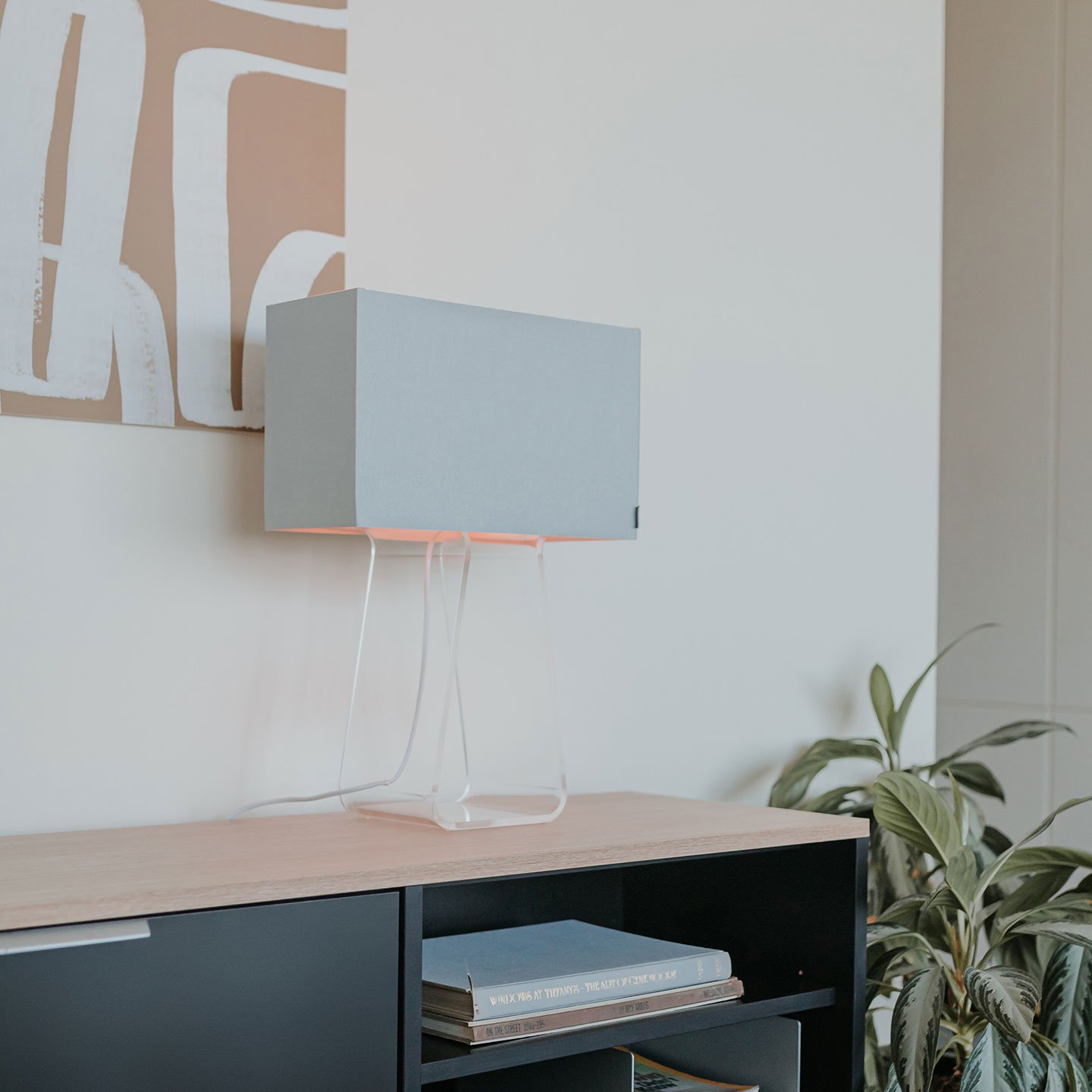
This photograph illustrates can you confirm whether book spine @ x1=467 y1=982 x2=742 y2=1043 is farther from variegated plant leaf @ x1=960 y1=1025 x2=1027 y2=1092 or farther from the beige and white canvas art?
the beige and white canvas art

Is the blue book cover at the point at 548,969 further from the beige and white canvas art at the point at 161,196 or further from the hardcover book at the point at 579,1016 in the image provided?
the beige and white canvas art at the point at 161,196

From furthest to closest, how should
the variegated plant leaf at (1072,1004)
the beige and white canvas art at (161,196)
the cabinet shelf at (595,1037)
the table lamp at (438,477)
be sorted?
the variegated plant leaf at (1072,1004) → the beige and white canvas art at (161,196) → the table lamp at (438,477) → the cabinet shelf at (595,1037)

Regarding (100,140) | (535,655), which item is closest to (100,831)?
(535,655)

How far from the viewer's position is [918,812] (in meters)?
1.89

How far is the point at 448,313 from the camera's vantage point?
1.54m

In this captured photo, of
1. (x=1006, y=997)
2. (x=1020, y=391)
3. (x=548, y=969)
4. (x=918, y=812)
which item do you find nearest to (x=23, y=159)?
(x=548, y=969)

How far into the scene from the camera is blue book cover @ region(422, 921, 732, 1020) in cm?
145

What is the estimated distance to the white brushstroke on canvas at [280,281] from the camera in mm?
1753

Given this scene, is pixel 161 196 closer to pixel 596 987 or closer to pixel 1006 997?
pixel 596 987

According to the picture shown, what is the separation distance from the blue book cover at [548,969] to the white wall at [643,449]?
0.33 meters

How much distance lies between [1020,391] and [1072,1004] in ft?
6.28

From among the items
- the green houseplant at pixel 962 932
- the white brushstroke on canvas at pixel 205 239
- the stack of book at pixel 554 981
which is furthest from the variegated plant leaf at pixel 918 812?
the white brushstroke on canvas at pixel 205 239

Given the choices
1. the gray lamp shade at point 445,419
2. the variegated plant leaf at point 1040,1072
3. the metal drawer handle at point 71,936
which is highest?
the gray lamp shade at point 445,419

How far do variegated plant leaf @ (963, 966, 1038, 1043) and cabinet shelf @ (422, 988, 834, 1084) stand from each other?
7.5 inches
